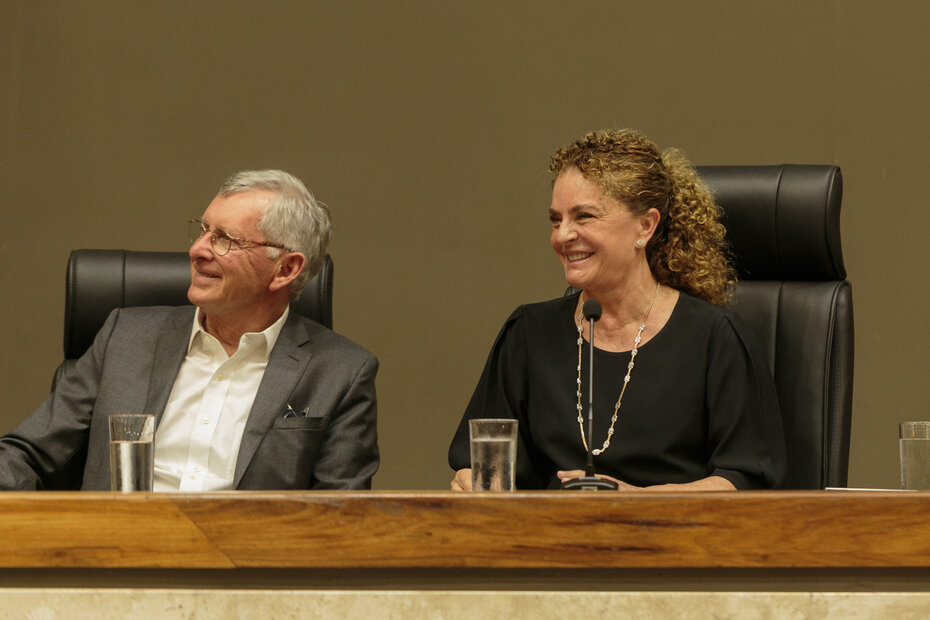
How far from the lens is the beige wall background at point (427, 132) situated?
3.11 metres

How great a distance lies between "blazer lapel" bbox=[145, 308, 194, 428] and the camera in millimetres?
1993

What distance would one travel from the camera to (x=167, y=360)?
6.70 ft

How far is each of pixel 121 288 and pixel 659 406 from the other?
3.57 ft

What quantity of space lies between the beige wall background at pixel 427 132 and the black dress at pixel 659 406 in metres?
1.24

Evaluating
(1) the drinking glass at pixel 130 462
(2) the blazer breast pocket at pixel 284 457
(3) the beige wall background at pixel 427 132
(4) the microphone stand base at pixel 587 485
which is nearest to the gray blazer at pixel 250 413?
(2) the blazer breast pocket at pixel 284 457

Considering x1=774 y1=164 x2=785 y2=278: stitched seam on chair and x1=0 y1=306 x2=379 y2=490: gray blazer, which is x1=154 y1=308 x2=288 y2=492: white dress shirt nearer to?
x1=0 y1=306 x2=379 y2=490: gray blazer

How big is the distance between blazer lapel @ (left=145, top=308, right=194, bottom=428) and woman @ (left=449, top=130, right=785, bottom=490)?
1.76ft

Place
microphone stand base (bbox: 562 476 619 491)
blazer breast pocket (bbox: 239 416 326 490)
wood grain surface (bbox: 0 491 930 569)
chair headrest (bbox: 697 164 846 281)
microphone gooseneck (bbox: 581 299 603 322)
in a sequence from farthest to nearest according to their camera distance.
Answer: chair headrest (bbox: 697 164 846 281), blazer breast pocket (bbox: 239 416 326 490), microphone gooseneck (bbox: 581 299 603 322), microphone stand base (bbox: 562 476 619 491), wood grain surface (bbox: 0 491 930 569)

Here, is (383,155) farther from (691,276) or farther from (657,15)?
(691,276)

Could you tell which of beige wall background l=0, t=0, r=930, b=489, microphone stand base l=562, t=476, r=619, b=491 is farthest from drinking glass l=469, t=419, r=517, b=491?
beige wall background l=0, t=0, r=930, b=489

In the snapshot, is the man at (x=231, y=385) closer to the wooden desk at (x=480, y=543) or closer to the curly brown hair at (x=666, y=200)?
the curly brown hair at (x=666, y=200)

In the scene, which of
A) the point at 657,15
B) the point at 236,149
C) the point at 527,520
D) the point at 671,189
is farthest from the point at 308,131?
→ the point at 527,520

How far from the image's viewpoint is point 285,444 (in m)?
1.94

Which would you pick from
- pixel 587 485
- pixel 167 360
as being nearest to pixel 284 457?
pixel 167 360
